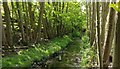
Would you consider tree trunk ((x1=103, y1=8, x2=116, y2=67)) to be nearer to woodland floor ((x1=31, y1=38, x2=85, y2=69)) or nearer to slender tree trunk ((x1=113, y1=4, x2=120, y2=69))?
woodland floor ((x1=31, y1=38, x2=85, y2=69))

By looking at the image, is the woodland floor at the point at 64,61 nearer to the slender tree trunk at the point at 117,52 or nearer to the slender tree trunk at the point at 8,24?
the slender tree trunk at the point at 8,24

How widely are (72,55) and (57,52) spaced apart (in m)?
1.02

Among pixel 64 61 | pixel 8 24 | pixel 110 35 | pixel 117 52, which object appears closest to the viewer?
pixel 117 52

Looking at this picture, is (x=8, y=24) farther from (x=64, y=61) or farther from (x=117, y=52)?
(x=117, y=52)

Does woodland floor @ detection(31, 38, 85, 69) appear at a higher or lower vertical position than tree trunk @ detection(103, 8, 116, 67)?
lower

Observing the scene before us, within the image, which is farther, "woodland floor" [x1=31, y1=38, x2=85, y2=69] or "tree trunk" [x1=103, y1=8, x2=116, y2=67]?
"woodland floor" [x1=31, y1=38, x2=85, y2=69]

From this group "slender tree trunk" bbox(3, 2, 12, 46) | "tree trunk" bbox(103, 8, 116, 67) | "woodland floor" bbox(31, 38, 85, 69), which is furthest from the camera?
"slender tree trunk" bbox(3, 2, 12, 46)

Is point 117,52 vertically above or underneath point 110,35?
above

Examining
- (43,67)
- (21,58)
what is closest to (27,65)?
(21,58)

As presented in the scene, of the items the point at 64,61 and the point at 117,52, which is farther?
the point at 64,61

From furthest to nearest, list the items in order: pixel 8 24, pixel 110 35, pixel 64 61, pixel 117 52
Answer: pixel 64 61
pixel 8 24
pixel 110 35
pixel 117 52

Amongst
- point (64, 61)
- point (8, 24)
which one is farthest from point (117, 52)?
point (8, 24)

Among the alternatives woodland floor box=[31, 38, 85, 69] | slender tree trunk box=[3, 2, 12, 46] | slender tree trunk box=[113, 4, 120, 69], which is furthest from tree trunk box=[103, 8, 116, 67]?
slender tree trunk box=[3, 2, 12, 46]

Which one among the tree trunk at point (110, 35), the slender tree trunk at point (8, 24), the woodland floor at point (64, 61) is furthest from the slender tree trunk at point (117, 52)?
the slender tree trunk at point (8, 24)
